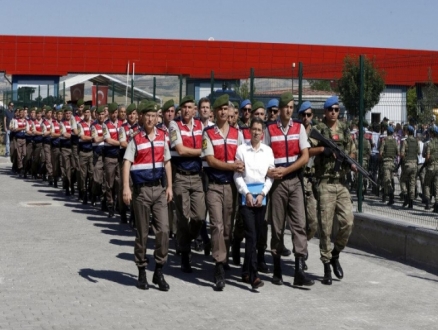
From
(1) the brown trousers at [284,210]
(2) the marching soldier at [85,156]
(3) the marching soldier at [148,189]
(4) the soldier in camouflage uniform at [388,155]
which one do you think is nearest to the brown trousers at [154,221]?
(3) the marching soldier at [148,189]

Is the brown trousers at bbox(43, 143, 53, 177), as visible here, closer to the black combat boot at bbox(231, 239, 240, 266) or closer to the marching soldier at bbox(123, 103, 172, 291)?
the black combat boot at bbox(231, 239, 240, 266)

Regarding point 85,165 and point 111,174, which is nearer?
point 111,174

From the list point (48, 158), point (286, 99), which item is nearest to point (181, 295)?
point (286, 99)

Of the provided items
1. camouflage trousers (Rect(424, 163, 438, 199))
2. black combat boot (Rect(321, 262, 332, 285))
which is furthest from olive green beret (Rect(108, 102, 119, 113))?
black combat boot (Rect(321, 262, 332, 285))

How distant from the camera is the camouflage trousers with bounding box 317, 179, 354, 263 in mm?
11430

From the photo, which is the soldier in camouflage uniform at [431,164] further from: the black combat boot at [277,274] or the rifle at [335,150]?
the black combat boot at [277,274]

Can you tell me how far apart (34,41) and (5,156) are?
1249cm

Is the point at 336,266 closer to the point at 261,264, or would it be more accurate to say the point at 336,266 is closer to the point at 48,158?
the point at 261,264

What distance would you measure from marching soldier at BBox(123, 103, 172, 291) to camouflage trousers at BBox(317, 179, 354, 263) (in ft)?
5.84

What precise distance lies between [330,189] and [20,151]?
1936 cm

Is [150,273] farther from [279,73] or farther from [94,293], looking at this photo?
[279,73]

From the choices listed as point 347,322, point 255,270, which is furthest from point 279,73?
point 347,322

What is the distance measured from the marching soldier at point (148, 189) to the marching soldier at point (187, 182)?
0.97m

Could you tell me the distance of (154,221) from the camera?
36.1 feet
